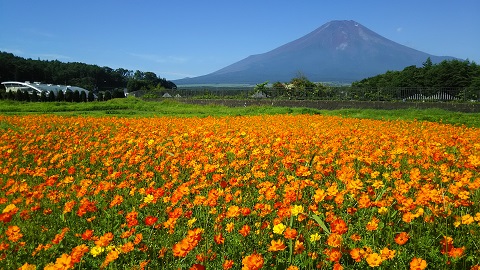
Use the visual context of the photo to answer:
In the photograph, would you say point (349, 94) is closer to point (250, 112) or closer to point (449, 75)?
point (250, 112)

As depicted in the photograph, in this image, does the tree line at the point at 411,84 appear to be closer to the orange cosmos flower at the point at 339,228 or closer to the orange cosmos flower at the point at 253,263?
the orange cosmos flower at the point at 339,228

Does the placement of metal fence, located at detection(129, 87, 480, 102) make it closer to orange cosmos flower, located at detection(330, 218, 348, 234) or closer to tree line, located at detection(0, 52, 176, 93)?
orange cosmos flower, located at detection(330, 218, 348, 234)

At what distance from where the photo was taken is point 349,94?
30953mm

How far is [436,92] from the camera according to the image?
2784 centimetres

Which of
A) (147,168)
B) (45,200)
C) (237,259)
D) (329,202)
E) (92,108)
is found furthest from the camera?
(92,108)

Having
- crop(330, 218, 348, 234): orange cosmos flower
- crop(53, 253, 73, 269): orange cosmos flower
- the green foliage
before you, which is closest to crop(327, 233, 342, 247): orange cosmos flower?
crop(330, 218, 348, 234): orange cosmos flower

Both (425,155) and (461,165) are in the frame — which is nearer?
(461,165)

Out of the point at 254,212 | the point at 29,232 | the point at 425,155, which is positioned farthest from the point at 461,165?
the point at 29,232

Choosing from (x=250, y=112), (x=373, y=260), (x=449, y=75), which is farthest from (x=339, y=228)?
(x=449, y=75)

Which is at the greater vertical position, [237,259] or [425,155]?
[425,155]

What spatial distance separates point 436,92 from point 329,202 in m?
27.9

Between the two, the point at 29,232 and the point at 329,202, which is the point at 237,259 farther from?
the point at 29,232

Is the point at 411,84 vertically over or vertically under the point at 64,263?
over

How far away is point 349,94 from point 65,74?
102 metres
